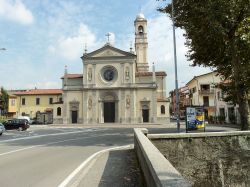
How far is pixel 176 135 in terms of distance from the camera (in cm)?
1258

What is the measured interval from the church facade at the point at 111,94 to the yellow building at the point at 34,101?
39.1 feet

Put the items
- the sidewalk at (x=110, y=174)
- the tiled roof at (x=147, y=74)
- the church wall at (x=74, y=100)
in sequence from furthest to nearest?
the tiled roof at (x=147, y=74)
the church wall at (x=74, y=100)
the sidewalk at (x=110, y=174)

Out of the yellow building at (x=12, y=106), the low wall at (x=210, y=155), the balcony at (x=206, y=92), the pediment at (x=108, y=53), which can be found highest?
the pediment at (x=108, y=53)

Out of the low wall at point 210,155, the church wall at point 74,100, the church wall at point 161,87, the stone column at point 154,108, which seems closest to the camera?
the low wall at point 210,155

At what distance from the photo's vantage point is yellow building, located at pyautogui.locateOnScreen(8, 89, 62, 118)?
71.1 metres

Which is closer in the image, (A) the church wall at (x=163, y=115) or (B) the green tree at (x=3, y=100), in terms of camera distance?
(A) the church wall at (x=163, y=115)

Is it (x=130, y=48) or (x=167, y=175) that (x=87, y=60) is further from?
(x=167, y=175)

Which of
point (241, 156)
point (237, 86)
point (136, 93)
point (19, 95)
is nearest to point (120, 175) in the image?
point (241, 156)

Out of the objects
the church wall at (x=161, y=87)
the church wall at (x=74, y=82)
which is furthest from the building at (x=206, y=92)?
the church wall at (x=74, y=82)

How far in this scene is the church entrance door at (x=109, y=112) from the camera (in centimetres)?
5788

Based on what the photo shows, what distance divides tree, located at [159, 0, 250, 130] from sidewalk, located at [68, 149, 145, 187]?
9123 millimetres

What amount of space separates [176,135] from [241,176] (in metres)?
2.92

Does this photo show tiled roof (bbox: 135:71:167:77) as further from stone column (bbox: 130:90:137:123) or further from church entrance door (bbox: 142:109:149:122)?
church entrance door (bbox: 142:109:149:122)

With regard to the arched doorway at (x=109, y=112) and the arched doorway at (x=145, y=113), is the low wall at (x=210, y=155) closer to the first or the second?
the arched doorway at (x=145, y=113)
